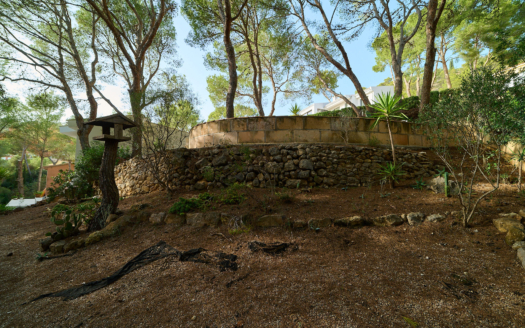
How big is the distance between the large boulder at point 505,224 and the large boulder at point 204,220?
3808 mm

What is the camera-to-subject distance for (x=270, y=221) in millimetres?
3311

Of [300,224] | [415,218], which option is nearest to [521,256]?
[415,218]

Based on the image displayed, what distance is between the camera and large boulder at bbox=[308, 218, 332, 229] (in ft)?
10.3

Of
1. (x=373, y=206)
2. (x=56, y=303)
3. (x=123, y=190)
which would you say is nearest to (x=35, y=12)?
(x=123, y=190)

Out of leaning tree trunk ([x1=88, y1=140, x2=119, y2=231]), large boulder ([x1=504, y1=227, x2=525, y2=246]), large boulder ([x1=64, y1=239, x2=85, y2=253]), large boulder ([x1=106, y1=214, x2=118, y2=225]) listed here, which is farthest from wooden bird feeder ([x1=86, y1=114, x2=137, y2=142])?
large boulder ([x1=504, y1=227, x2=525, y2=246])

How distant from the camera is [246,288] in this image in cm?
201

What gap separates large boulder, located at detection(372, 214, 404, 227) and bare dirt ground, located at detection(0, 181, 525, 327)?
0.41 feet

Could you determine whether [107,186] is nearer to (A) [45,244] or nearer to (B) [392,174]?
(A) [45,244]

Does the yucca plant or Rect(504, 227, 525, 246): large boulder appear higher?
the yucca plant

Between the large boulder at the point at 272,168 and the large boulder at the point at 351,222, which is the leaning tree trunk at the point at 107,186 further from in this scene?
the large boulder at the point at 351,222

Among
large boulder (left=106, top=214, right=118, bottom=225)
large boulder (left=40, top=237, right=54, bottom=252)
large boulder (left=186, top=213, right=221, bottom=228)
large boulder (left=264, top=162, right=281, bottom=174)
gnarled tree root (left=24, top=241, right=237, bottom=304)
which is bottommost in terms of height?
large boulder (left=40, top=237, right=54, bottom=252)

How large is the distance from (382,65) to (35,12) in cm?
2026

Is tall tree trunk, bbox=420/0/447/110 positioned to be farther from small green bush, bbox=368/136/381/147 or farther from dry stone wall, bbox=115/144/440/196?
dry stone wall, bbox=115/144/440/196

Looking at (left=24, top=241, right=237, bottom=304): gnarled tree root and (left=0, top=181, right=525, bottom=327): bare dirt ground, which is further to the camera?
(left=24, top=241, right=237, bottom=304): gnarled tree root
